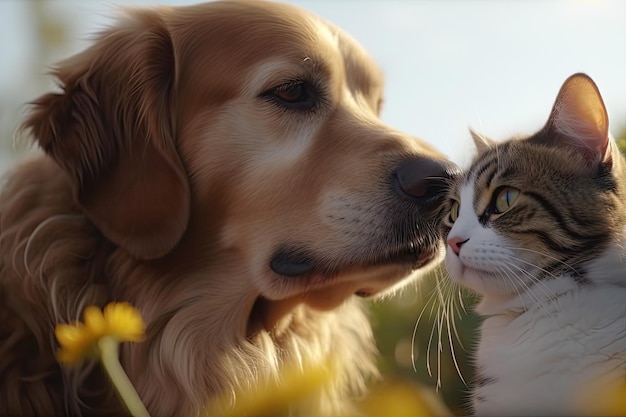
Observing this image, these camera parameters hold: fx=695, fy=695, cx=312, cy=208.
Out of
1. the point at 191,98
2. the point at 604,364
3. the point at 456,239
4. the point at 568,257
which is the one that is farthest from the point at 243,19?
the point at 604,364

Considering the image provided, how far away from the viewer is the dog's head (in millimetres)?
2225

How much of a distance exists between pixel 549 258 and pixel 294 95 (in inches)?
45.5

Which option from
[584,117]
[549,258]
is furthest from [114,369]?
[584,117]

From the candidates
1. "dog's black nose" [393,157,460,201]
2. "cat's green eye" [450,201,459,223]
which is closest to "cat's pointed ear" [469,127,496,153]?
"dog's black nose" [393,157,460,201]

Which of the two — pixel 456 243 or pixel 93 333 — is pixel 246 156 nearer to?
pixel 456 243

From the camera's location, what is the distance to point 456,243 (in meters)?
1.77

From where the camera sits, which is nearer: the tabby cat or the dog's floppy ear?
the tabby cat

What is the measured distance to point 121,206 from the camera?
2.26m

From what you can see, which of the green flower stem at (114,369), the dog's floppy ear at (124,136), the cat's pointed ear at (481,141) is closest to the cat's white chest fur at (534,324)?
the cat's pointed ear at (481,141)

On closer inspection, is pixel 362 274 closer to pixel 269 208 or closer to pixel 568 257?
pixel 269 208

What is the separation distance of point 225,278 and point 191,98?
0.66 m

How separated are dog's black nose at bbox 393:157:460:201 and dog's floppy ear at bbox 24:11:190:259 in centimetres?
72

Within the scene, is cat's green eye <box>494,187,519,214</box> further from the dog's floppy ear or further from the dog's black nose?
the dog's floppy ear

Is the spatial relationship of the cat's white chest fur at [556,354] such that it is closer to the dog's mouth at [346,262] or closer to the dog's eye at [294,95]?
the dog's mouth at [346,262]
